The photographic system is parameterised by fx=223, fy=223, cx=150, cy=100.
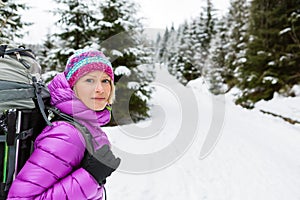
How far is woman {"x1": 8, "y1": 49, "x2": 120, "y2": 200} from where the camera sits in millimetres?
1193

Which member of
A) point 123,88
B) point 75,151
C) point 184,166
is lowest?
point 184,166

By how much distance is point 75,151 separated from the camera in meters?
1.28

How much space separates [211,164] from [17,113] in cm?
508

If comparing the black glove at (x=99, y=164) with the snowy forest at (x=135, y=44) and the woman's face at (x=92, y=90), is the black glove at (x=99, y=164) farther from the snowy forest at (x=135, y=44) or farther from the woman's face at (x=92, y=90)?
the snowy forest at (x=135, y=44)

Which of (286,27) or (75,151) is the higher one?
(286,27)

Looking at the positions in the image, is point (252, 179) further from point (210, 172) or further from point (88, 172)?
point (88, 172)

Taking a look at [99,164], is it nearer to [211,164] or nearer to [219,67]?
[211,164]

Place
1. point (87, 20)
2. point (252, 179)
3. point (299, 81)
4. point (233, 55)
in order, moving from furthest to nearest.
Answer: point (233, 55) → point (299, 81) → point (87, 20) → point (252, 179)

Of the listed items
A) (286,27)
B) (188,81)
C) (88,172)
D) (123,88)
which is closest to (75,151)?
(88,172)

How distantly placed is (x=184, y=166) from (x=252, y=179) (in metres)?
1.50

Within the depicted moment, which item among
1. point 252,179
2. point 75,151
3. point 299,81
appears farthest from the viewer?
point 299,81

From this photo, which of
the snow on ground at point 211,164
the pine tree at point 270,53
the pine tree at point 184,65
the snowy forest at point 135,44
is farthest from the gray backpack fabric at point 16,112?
the pine tree at point 184,65

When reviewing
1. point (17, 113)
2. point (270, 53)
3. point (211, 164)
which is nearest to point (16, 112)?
A: point (17, 113)

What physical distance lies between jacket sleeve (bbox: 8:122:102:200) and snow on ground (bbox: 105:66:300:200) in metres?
2.88
